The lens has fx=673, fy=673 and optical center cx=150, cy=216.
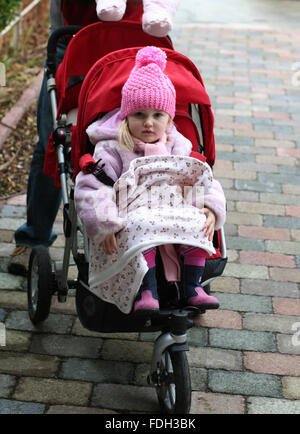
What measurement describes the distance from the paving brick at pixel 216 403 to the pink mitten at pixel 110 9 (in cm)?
186

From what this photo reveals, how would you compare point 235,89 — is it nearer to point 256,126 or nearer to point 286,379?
point 256,126

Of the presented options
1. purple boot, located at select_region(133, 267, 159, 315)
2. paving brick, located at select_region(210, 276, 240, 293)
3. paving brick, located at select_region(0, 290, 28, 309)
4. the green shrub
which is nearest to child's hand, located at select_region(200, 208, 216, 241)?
purple boot, located at select_region(133, 267, 159, 315)

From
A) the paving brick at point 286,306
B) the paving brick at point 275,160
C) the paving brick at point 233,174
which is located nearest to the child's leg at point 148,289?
the paving brick at point 286,306

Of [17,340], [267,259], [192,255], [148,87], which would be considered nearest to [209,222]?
[192,255]

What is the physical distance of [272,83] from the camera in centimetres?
709

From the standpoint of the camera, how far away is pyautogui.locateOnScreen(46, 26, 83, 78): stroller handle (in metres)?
3.50

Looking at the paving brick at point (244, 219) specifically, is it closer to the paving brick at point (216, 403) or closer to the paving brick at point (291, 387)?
the paving brick at point (291, 387)

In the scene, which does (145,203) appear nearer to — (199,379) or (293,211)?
(199,379)

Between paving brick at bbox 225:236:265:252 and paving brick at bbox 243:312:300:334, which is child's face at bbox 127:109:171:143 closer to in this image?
paving brick at bbox 243:312:300:334

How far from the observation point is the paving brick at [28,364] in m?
3.24

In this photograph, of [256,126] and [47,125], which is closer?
[47,125]

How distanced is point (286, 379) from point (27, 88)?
454 centimetres

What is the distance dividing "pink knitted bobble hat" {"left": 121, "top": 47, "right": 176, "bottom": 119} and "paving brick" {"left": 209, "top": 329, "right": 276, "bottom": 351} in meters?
1.23
